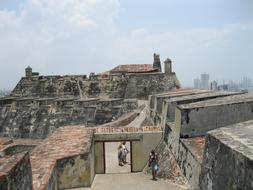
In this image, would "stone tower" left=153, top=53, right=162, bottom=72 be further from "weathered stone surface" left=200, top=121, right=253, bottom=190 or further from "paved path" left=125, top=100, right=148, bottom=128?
"weathered stone surface" left=200, top=121, right=253, bottom=190

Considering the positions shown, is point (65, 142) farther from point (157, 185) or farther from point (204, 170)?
point (204, 170)

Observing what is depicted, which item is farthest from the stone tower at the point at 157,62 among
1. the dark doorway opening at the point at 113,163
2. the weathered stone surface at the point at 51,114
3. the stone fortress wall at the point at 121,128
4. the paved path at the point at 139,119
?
the dark doorway opening at the point at 113,163

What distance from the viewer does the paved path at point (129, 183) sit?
9723mm

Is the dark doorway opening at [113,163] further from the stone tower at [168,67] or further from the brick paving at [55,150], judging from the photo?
the stone tower at [168,67]

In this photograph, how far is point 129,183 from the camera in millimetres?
10539

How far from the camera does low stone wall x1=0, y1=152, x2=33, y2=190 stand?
4.68m

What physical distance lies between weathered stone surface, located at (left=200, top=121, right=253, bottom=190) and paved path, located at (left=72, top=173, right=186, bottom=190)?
3.30 meters

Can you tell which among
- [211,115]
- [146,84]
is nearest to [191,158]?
[211,115]

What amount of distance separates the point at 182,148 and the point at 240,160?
4.79 m

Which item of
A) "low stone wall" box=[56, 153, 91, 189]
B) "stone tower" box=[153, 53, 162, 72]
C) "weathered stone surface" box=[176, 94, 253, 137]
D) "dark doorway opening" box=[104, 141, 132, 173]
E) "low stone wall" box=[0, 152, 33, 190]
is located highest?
"stone tower" box=[153, 53, 162, 72]

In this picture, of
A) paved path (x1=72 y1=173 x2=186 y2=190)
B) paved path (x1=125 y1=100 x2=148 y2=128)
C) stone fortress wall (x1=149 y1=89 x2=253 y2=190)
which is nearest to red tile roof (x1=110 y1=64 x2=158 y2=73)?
paved path (x1=125 y1=100 x2=148 y2=128)

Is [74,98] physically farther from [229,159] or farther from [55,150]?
[229,159]

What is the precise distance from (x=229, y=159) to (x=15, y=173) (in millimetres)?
3018

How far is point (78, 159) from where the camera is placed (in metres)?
9.87
